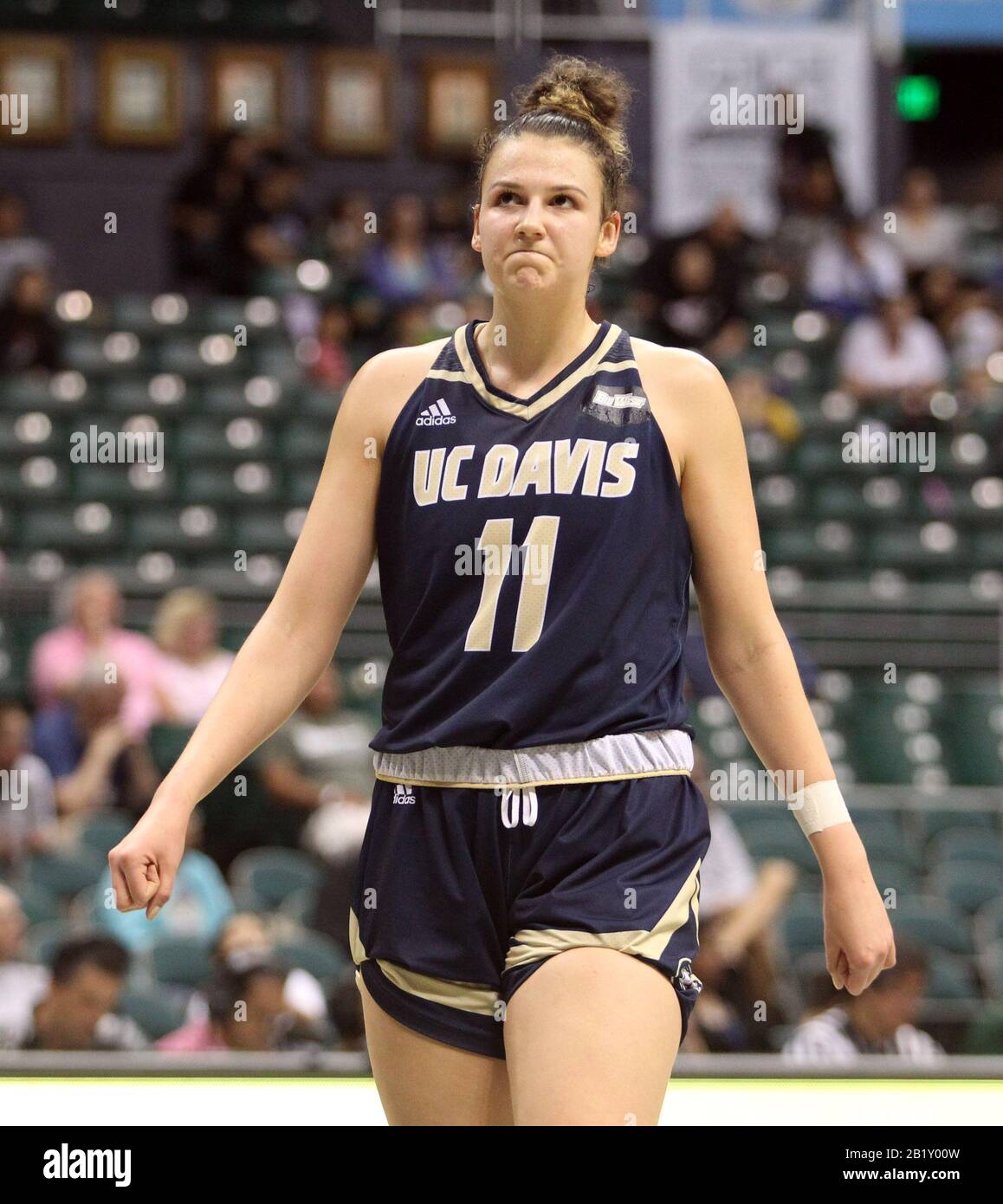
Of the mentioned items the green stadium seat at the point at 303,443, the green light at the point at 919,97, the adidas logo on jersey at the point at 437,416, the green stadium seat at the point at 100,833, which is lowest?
the green stadium seat at the point at 100,833

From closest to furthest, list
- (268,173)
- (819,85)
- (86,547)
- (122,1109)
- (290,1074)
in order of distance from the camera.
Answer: (122,1109)
(290,1074)
(86,547)
(268,173)
(819,85)

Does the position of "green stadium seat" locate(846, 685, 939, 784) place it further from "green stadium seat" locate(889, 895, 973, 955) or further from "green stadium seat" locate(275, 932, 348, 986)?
"green stadium seat" locate(275, 932, 348, 986)

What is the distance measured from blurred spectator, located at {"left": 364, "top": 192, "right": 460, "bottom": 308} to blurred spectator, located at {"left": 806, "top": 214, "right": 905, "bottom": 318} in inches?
81.1

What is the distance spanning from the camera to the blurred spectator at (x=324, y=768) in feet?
19.9

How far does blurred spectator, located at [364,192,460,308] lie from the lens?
9672 millimetres

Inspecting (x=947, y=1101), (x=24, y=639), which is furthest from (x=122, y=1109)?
(x=24, y=639)

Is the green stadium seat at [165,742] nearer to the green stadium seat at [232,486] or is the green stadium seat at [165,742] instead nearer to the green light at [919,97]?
the green stadium seat at [232,486]

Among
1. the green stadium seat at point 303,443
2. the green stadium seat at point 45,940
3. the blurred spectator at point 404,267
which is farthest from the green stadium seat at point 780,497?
the green stadium seat at point 45,940

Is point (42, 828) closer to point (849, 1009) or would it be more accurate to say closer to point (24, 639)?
point (24, 639)

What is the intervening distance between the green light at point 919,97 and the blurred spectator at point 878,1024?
885 centimetres

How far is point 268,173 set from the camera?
32.8ft

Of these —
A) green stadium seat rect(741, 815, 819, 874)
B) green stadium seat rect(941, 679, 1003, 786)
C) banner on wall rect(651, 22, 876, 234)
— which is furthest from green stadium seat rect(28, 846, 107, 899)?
banner on wall rect(651, 22, 876, 234)

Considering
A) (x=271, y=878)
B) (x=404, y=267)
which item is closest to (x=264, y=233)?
(x=404, y=267)

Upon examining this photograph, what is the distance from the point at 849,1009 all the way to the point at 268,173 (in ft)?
20.5
